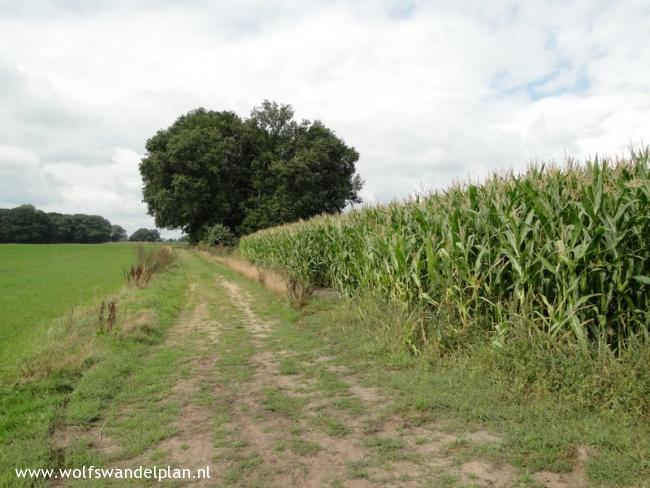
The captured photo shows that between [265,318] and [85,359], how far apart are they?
5.02 metres

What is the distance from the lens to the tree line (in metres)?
84.1

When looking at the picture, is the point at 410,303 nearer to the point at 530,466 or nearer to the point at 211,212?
the point at 530,466

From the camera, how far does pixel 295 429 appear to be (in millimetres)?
4723

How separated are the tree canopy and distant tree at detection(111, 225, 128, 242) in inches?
501

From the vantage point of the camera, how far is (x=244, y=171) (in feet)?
163

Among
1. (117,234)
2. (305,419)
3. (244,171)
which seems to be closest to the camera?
(305,419)

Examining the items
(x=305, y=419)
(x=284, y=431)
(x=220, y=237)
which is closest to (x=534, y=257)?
(x=305, y=419)

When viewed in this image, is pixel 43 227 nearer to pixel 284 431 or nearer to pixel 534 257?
pixel 284 431

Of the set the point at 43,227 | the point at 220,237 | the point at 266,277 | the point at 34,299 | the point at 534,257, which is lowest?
the point at 34,299

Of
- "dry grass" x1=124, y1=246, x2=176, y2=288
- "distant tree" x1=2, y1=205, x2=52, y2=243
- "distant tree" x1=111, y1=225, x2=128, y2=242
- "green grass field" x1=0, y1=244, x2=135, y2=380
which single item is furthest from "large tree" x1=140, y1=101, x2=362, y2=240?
"distant tree" x1=111, y1=225, x2=128, y2=242

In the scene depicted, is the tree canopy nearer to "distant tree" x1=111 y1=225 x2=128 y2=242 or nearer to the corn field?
"distant tree" x1=111 y1=225 x2=128 y2=242

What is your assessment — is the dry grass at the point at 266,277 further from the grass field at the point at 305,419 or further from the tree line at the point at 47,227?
the tree line at the point at 47,227

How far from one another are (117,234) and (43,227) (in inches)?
1661

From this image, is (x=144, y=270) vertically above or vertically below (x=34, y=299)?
above
